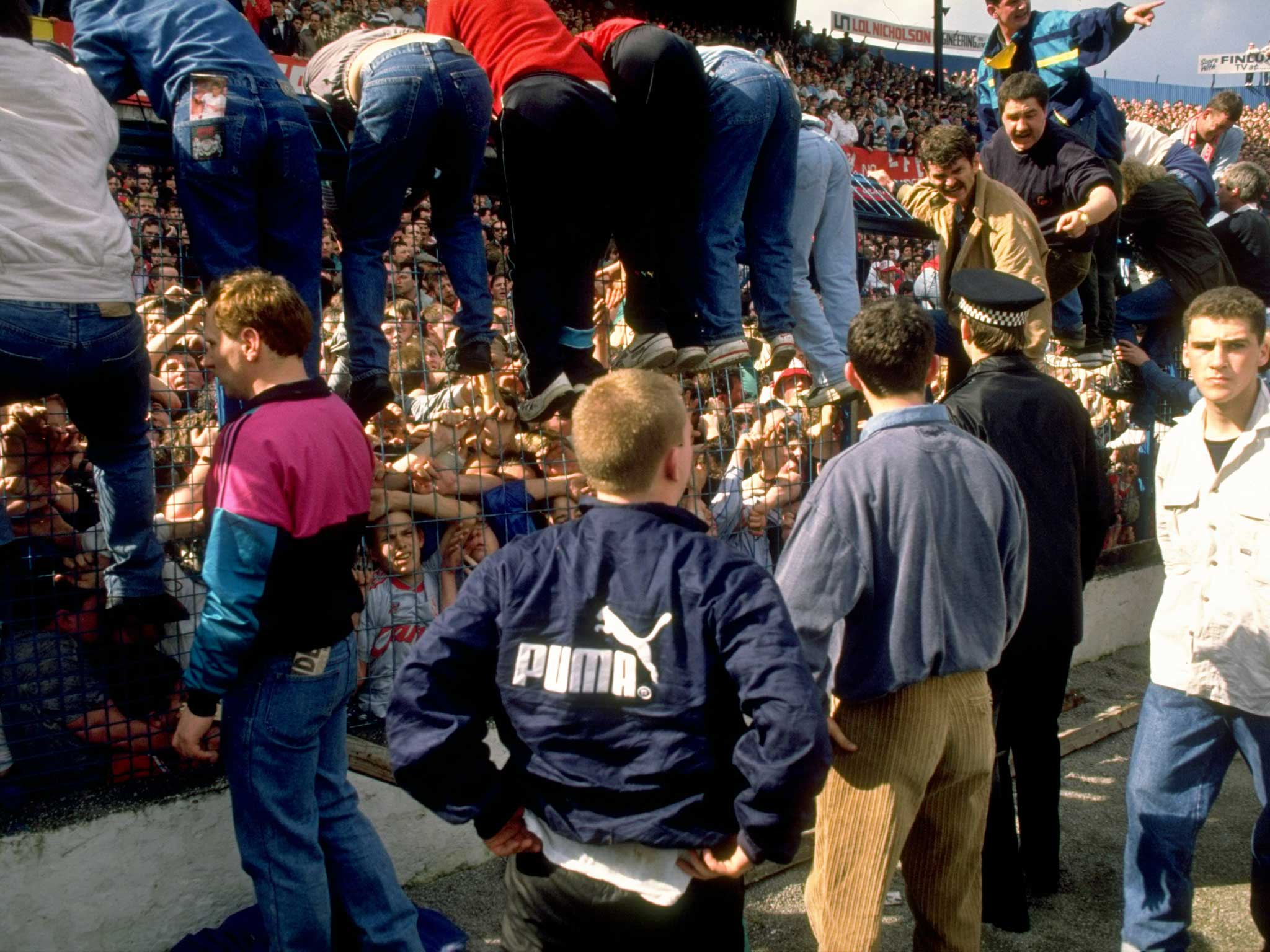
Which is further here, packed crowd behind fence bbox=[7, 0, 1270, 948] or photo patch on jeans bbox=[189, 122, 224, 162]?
photo patch on jeans bbox=[189, 122, 224, 162]

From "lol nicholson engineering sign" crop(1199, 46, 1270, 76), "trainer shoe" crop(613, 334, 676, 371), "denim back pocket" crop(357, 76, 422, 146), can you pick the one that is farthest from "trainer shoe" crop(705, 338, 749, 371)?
"lol nicholson engineering sign" crop(1199, 46, 1270, 76)

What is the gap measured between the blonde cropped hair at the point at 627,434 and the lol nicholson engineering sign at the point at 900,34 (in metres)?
38.0

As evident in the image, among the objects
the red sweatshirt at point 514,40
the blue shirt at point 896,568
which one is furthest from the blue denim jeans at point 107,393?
the blue shirt at point 896,568

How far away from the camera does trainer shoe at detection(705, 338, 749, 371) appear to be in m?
3.61

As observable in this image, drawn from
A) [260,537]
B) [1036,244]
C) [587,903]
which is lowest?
[587,903]

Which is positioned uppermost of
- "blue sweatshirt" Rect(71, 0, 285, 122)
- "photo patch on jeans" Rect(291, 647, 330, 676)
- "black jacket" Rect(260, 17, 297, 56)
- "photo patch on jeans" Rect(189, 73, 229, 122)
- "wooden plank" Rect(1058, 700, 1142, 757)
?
"black jacket" Rect(260, 17, 297, 56)

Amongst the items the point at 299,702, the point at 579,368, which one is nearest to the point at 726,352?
the point at 579,368

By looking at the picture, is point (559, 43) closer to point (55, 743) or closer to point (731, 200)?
point (731, 200)

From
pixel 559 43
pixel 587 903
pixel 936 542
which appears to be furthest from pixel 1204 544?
pixel 559 43

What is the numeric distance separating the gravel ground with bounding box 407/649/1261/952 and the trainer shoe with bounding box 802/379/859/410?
195 cm

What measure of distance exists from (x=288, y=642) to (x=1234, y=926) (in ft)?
11.3

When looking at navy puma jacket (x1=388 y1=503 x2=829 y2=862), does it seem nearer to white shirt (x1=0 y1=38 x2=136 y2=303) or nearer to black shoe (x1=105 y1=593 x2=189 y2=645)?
black shoe (x1=105 y1=593 x2=189 y2=645)

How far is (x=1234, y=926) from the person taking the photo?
355 centimetres

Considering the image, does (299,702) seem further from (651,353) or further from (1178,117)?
(1178,117)
